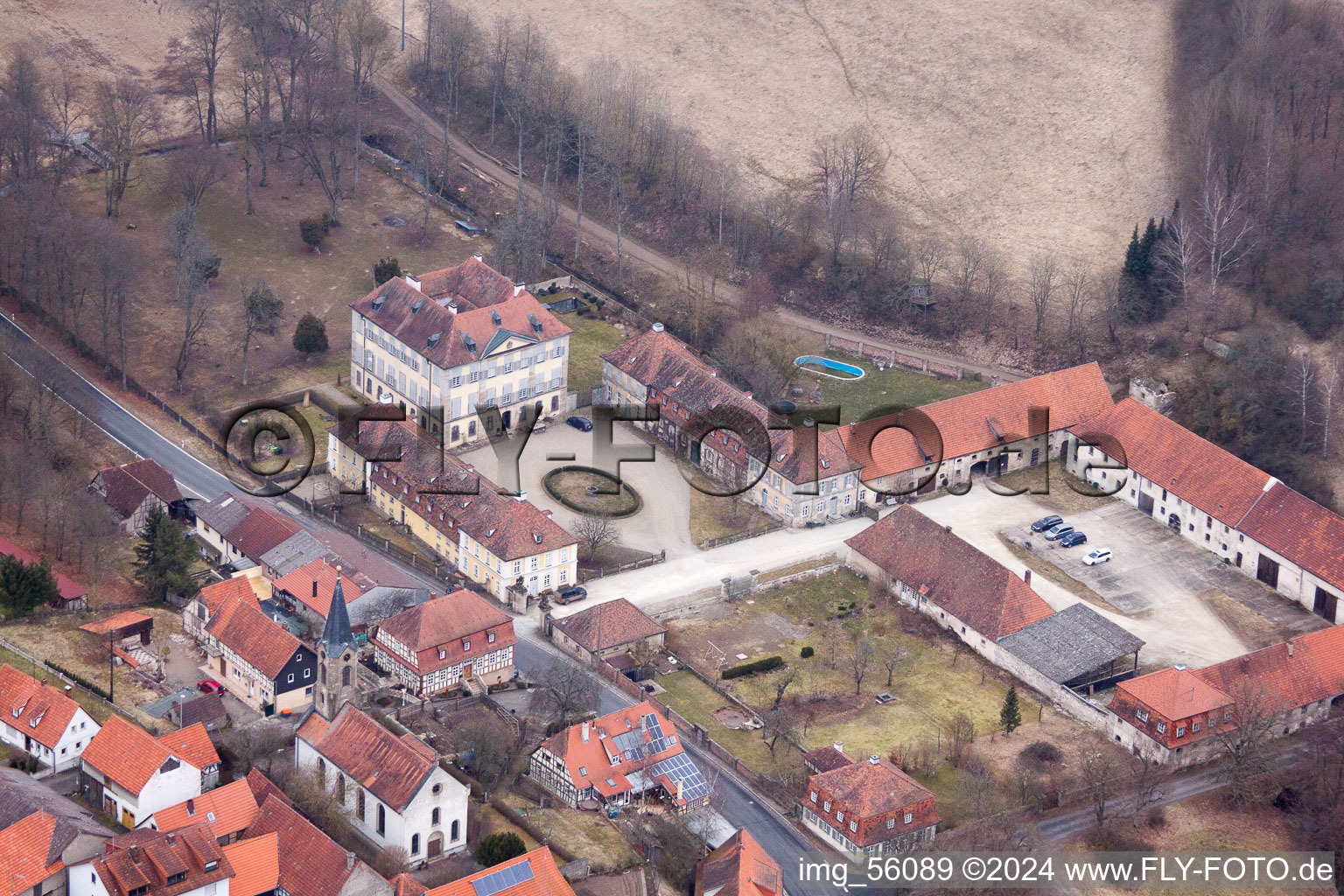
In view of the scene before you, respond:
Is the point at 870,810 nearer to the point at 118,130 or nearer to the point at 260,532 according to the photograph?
the point at 260,532

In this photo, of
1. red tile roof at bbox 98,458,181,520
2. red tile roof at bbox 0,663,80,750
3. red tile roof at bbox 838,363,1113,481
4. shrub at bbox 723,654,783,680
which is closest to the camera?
red tile roof at bbox 0,663,80,750

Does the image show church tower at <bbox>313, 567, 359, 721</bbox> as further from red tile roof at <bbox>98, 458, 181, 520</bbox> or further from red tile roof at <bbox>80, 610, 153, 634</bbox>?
red tile roof at <bbox>98, 458, 181, 520</bbox>

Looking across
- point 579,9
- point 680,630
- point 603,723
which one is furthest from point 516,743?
point 579,9

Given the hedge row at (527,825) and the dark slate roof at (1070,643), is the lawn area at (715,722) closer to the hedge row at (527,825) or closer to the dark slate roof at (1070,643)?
the hedge row at (527,825)

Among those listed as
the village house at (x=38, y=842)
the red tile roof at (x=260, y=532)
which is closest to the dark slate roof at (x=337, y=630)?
the village house at (x=38, y=842)

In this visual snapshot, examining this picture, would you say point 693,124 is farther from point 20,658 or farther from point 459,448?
point 20,658

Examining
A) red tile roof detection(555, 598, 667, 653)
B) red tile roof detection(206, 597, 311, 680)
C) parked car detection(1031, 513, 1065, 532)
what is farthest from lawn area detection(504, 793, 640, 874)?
parked car detection(1031, 513, 1065, 532)

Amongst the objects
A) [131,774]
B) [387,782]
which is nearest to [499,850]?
[387,782]
